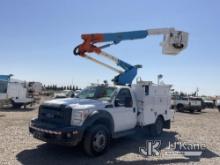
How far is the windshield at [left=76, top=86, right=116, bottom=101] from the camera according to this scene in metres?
9.21

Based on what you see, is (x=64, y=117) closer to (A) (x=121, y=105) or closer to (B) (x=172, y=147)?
(A) (x=121, y=105)

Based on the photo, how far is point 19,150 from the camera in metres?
8.27

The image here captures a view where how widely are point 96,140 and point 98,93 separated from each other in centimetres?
196

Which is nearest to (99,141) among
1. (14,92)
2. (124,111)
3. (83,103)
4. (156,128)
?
(83,103)

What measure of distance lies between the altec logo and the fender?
140cm

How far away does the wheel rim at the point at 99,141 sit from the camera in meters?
7.95

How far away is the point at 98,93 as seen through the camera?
9.45 meters

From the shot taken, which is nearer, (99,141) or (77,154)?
(99,141)

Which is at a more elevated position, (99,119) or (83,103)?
(83,103)

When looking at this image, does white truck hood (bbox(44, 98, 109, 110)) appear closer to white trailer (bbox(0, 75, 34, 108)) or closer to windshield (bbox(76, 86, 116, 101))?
windshield (bbox(76, 86, 116, 101))

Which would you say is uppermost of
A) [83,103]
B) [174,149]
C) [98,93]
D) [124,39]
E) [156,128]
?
[124,39]

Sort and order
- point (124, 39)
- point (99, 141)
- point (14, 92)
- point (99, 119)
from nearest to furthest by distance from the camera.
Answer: point (99, 141), point (99, 119), point (124, 39), point (14, 92)

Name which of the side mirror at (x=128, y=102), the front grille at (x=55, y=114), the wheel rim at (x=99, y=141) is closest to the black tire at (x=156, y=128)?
the side mirror at (x=128, y=102)

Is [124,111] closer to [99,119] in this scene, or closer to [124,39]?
[99,119]
